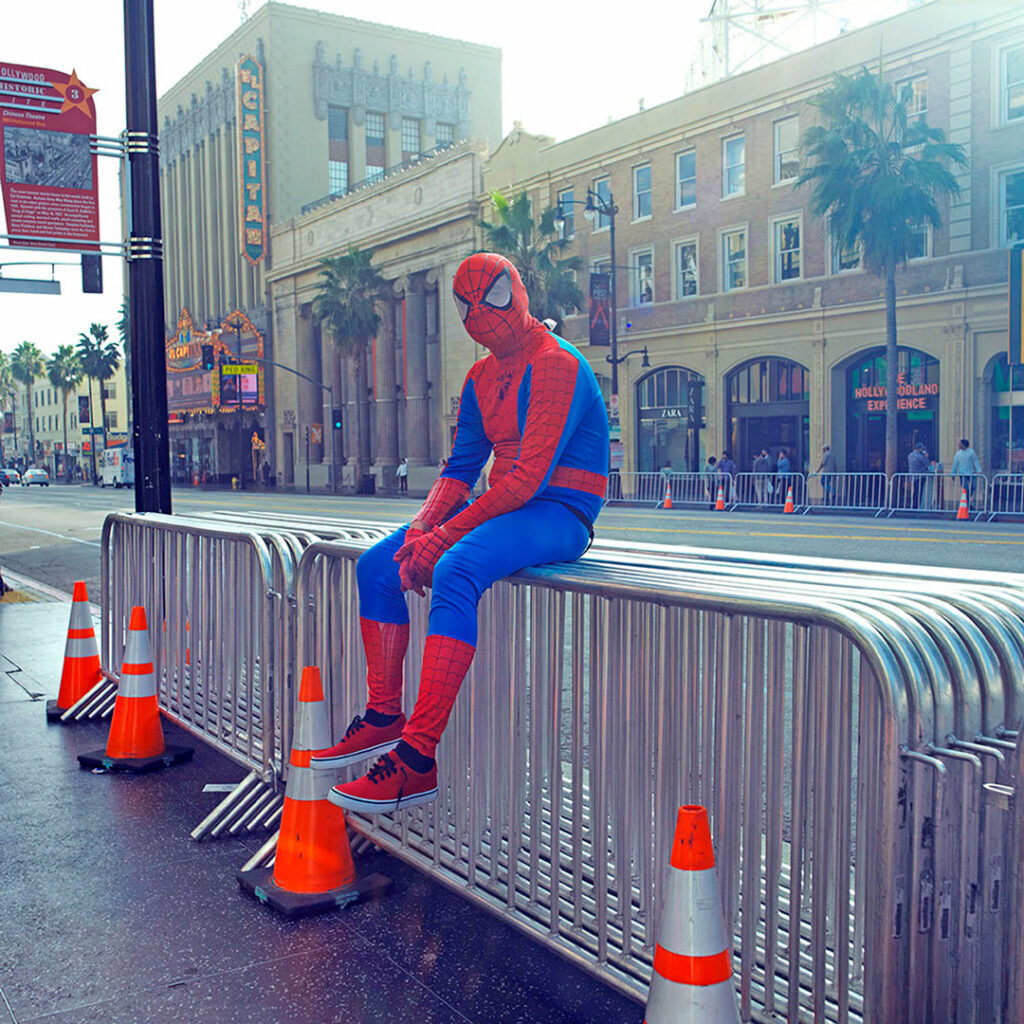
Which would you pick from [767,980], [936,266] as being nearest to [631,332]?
[936,266]

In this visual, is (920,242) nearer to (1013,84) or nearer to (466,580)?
(1013,84)

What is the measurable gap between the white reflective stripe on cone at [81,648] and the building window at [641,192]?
3502 cm

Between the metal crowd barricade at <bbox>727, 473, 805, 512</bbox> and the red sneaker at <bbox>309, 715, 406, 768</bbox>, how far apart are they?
2728 cm

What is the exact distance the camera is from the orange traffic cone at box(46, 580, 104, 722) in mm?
6887

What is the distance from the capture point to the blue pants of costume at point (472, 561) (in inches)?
132

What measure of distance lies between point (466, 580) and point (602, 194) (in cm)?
3972

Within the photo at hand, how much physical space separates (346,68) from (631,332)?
37948mm

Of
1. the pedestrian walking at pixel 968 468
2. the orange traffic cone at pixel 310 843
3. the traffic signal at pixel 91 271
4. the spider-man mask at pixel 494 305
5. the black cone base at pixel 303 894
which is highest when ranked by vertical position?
the traffic signal at pixel 91 271

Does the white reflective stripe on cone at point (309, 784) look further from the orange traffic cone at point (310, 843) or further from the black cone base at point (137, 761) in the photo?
the black cone base at point (137, 761)

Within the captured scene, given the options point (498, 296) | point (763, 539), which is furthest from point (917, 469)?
point (498, 296)

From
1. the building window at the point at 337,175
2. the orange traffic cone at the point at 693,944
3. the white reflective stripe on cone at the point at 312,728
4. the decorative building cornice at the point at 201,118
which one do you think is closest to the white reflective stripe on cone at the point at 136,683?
the white reflective stripe on cone at the point at 312,728

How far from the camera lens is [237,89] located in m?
65.8

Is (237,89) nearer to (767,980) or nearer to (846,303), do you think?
(846,303)

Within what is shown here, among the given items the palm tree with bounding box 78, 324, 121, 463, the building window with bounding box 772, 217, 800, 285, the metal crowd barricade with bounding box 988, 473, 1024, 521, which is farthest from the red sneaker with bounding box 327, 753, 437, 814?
the palm tree with bounding box 78, 324, 121, 463
